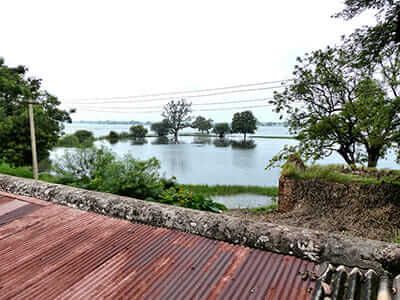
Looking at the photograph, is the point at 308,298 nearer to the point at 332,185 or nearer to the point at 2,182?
the point at 2,182

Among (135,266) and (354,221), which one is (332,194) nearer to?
(354,221)

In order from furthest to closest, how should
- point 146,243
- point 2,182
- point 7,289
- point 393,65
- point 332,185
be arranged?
point 393,65 < point 332,185 < point 2,182 < point 146,243 < point 7,289

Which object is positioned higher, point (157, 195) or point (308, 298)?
point (308, 298)

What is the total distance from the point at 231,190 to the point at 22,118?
11.7m

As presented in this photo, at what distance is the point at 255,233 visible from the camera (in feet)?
5.56

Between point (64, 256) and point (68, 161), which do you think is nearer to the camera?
point (64, 256)

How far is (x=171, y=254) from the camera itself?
5.24 ft

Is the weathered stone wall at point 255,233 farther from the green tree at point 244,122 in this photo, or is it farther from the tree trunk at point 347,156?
the green tree at point 244,122

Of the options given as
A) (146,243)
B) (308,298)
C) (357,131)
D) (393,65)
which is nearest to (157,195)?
(146,243)

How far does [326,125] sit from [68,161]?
393 inches

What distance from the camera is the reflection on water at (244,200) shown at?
923 centimetres

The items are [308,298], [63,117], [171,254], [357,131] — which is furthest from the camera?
[63,117]

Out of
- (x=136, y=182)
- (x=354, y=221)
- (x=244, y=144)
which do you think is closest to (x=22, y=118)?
(x=136, y=182)

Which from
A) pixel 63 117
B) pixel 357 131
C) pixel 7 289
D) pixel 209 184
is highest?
pixel 63 117
